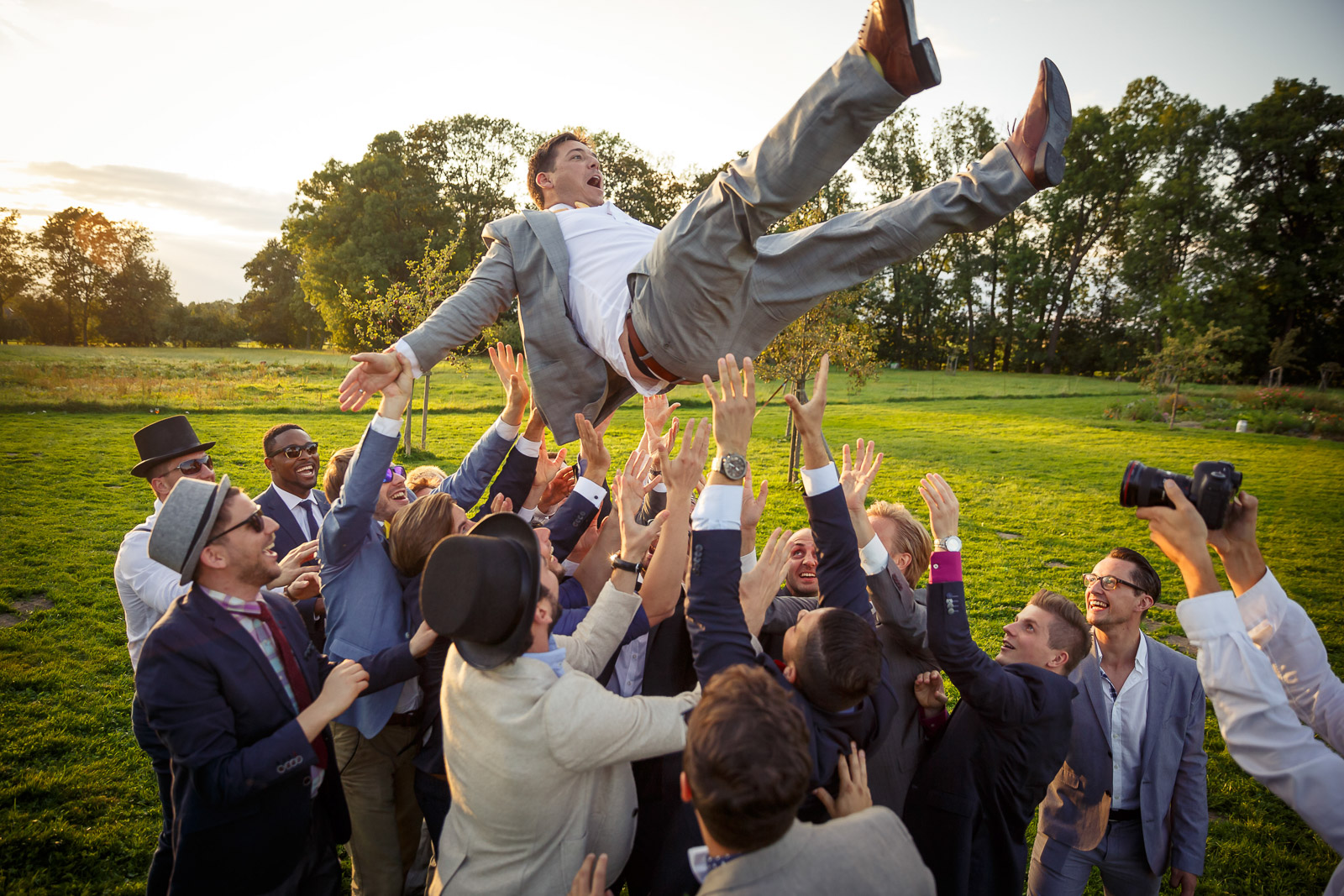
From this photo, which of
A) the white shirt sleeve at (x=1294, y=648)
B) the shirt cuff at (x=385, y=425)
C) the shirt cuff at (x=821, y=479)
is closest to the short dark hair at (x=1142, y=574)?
the white shirt sleeve at (x=1294, y=648)

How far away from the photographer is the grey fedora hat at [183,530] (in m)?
2.37

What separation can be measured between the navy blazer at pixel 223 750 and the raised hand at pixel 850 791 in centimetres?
168

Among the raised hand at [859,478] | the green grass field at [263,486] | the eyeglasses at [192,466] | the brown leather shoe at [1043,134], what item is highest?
the brown leather shoe at [1043,134]

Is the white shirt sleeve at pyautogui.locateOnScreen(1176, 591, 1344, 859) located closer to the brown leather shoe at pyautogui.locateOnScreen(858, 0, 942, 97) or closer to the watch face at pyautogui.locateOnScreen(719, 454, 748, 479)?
the watch face at pyautogui.locateOnScreen(719, 454, 748, 479)

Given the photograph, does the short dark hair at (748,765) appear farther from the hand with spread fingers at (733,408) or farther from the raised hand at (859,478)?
the raised hand at (859,478)

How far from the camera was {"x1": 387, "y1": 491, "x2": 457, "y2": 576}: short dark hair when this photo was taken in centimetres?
305

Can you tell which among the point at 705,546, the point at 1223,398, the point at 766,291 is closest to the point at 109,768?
the point at 705,546

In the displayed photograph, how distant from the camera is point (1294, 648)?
7.81ft

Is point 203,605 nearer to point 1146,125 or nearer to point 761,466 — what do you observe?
point 761,466

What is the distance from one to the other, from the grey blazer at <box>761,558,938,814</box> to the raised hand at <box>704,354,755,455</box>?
870mm

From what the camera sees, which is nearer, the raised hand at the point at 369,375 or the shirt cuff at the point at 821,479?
the shirt cuff at the point at 821,479

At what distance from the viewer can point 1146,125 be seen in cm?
4159

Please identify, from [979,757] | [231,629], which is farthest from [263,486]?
[979,757]

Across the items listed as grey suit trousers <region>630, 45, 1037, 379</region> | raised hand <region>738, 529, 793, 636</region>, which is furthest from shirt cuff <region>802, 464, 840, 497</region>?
grey suit trousers <region>630, 45, 1037, 379</region>
